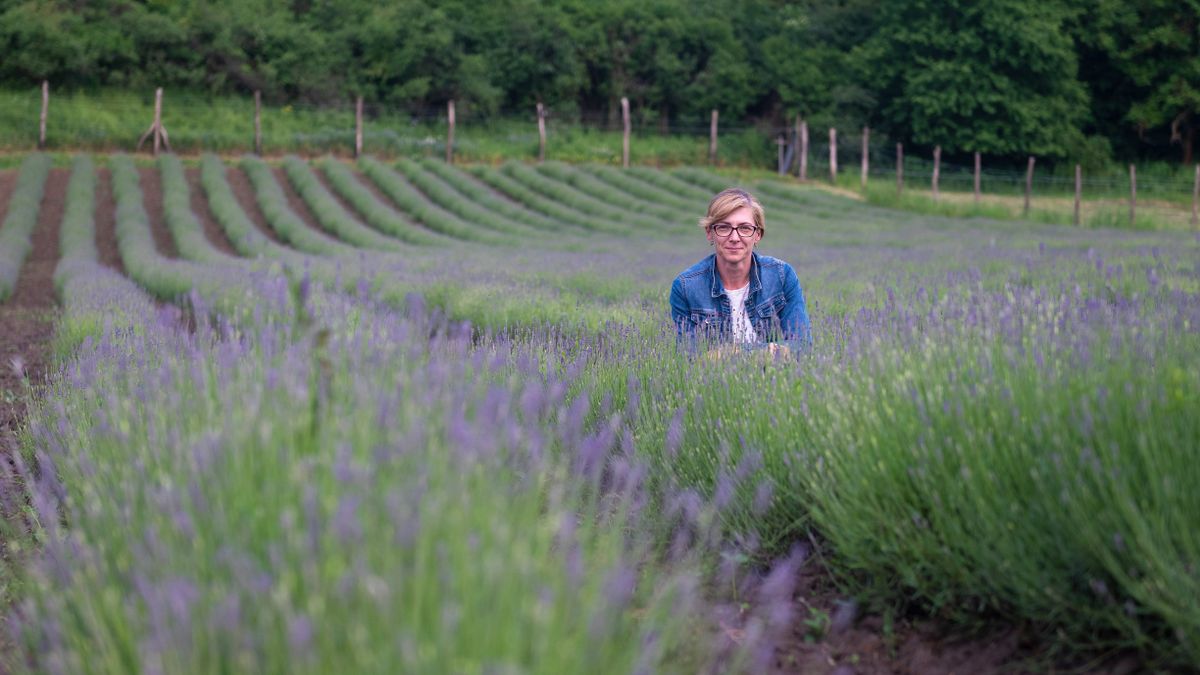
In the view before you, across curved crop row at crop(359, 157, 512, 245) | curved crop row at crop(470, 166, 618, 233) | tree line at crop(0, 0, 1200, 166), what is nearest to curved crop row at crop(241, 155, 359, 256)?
curved crop row at crop(359, 157, 512, 245)

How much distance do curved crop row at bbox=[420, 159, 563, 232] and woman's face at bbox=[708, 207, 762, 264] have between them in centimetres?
1513

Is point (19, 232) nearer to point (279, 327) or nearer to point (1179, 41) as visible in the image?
point (279, 327)

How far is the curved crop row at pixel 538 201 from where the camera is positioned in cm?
2034

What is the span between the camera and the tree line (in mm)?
31984

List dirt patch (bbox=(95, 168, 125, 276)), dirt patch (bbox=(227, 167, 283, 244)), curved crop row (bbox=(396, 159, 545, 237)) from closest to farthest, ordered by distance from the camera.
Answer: dirt patch (bbox=(95, 168, 125, 276))
dirt patch (bbox=(227, 167, 283, 244))
curved crop row (bbox=(396, 159, 545, 237))

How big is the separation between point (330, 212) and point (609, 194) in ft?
22.5

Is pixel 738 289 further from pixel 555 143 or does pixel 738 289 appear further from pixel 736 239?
pixel 555 143

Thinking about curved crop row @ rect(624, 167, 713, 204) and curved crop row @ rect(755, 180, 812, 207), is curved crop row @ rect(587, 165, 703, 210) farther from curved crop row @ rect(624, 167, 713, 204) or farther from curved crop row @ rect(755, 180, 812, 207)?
curved crop row @ rect(755, 180, 812, 207)

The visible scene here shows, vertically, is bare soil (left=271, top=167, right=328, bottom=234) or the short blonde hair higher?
bare soil (left=271, top=167, right=328, bottom=234)

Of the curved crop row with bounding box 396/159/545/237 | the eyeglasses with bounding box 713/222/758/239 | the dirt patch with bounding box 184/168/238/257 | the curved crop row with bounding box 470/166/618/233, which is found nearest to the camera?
the eyeglasses with bounding box 713/222/758/239

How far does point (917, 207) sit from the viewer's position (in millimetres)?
24969

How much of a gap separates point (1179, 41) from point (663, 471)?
125ft

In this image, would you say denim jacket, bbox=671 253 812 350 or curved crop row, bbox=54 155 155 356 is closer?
denim jacket, bbox=671 253 812 350

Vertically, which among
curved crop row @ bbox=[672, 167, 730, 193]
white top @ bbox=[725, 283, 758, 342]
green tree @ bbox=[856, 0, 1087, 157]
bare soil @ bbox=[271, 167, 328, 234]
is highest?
green tree @ bbox=[856, 0, 1087, 157]
